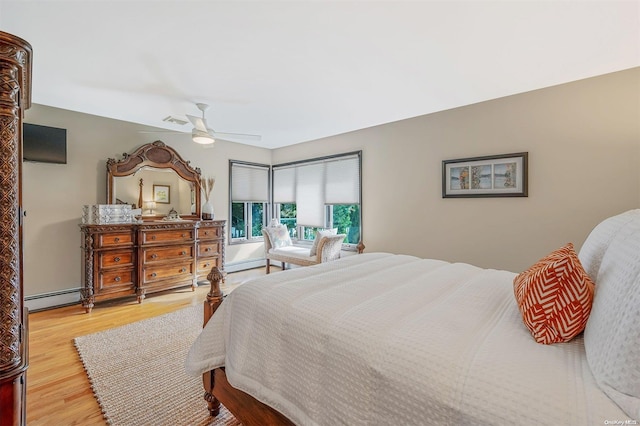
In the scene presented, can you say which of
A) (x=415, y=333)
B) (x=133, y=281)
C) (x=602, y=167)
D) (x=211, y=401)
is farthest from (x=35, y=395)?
(x=602, y=167)

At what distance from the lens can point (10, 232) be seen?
33.9 inches

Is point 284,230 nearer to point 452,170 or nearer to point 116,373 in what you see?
point 452,170

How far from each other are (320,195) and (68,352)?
3.71m

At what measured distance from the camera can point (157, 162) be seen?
4305 mm

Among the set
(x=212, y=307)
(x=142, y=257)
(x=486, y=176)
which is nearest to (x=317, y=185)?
(x=486, y=176)

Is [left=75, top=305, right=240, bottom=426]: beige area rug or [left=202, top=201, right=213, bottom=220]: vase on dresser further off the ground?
[left=202, top=201, right=213, bottom=220]: vase on dresser

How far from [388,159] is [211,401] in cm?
→ 350

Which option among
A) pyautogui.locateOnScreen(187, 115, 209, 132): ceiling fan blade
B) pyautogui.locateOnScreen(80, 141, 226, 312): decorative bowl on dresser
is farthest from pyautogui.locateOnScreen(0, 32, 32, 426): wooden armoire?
pyautogui.locateOnScreen(80, 141, 226, 312): decorative bowl on dresser

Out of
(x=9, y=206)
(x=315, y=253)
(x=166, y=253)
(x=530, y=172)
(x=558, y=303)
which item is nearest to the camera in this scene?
(x=9, y=206)

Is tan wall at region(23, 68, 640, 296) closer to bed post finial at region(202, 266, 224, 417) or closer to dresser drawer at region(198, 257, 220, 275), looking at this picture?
dresser drawer at region(198, 257, 220, 275)

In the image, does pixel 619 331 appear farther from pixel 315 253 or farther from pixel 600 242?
pixel 315 253

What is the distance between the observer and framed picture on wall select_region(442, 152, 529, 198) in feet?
10.1

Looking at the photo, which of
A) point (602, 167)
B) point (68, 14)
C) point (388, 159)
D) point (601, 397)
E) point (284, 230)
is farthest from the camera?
point (284, 230)

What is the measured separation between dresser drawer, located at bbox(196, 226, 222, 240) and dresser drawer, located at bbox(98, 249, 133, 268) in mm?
959
